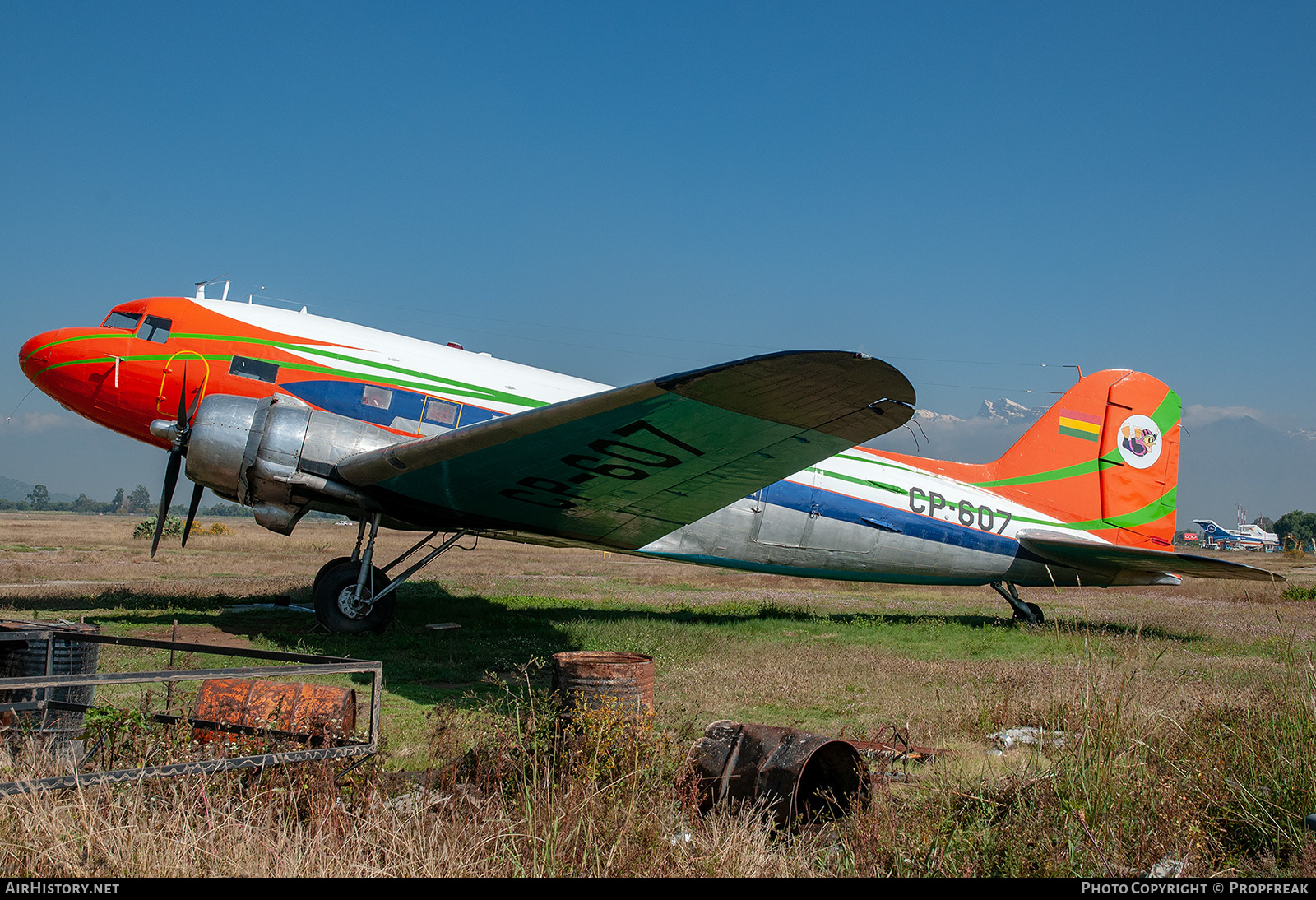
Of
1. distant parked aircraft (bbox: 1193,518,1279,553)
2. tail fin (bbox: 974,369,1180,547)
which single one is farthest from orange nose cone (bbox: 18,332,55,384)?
distant parked aircraft (bbox: 1193,518,1279,553)

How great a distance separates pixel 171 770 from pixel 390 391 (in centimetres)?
769

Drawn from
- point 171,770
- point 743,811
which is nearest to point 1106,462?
point 743,811

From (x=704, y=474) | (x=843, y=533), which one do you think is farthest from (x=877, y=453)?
(x=704, y=474)

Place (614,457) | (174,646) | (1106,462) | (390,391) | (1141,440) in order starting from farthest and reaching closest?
1. (1141,440)
2. (1106,462)
3. (390,391)
4. (614,457)
5. (174,646)

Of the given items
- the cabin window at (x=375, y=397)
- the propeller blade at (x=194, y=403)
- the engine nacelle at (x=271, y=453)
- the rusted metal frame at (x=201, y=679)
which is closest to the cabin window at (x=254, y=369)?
the propeller blade at (x=194, y=403)

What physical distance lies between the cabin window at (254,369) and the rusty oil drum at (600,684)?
7665mm

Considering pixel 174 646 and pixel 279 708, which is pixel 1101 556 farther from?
pixel 174 646

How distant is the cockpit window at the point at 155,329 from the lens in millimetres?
10578

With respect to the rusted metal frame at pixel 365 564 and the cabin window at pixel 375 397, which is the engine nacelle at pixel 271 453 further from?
the cabin window at pixel 375 397

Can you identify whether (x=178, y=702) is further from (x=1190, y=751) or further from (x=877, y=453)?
(x=877, y=453)

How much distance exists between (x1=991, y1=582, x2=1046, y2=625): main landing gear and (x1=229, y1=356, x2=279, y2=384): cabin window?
38.7ft

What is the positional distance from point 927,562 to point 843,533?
5.73 ft

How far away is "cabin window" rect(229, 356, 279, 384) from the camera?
1038cm

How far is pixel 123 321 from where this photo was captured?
10766 millimetres
